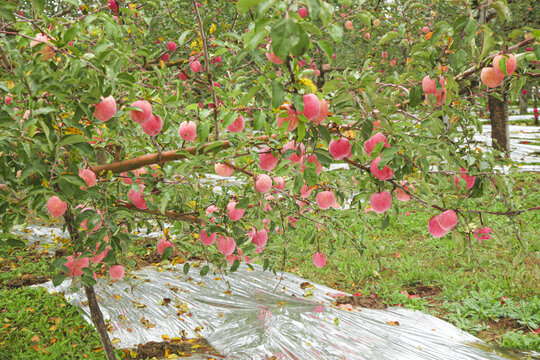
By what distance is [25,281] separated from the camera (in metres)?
3.43

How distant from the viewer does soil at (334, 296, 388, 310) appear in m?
3.40

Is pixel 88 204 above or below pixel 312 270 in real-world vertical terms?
above

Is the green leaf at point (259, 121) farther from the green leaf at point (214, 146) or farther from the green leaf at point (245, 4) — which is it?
the green leaf at point (245, 4)

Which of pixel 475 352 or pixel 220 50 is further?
pixel 475 352

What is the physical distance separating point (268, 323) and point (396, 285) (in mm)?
1700

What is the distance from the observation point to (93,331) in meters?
2.79

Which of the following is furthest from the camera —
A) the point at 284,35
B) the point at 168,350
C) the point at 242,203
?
the point at 168,350

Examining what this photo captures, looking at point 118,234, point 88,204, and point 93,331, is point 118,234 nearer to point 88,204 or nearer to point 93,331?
point 88,204

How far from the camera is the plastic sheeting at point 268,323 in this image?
101 inches

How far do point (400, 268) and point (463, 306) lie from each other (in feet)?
2.89

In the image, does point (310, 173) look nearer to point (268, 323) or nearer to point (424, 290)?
point (268, 323)

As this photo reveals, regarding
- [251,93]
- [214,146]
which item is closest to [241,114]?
[214,146]

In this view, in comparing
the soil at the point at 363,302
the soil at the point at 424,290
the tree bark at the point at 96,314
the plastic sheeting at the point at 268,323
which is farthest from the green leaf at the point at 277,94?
the soil at the point at 424,290

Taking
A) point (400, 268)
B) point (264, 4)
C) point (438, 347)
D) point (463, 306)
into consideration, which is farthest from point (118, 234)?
point (400, 268)
